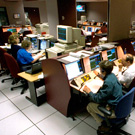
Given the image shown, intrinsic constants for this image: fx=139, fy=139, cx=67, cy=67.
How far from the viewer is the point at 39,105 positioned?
2924mm

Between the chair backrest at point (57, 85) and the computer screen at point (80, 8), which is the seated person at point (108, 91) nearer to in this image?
the chair backrest at point (57, 85)

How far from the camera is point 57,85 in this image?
2449 mm

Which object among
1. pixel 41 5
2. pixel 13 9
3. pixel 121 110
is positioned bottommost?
pixel 121 110

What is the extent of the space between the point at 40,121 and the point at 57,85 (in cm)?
73

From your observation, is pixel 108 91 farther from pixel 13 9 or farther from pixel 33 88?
pixel 13 9

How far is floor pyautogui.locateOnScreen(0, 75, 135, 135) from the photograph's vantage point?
227 cm

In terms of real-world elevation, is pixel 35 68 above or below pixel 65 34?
below

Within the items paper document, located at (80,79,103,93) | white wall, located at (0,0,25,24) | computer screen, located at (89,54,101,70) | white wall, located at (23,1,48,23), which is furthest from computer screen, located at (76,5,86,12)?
paper document, located at (80,79,103,93)

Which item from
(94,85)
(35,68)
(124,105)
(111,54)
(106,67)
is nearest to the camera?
(124,105)

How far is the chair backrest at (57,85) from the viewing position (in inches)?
88.3

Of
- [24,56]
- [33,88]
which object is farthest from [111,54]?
[24,56]

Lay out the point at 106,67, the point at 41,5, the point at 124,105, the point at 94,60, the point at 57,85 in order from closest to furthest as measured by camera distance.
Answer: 1. the point at 124,105
2. the point at 106,67
3. the point at 57,85
4. the point at 94,60
5. the point at 41,5

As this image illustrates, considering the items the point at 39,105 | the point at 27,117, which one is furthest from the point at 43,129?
the point at 39,105

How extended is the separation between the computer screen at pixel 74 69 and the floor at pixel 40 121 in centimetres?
79
